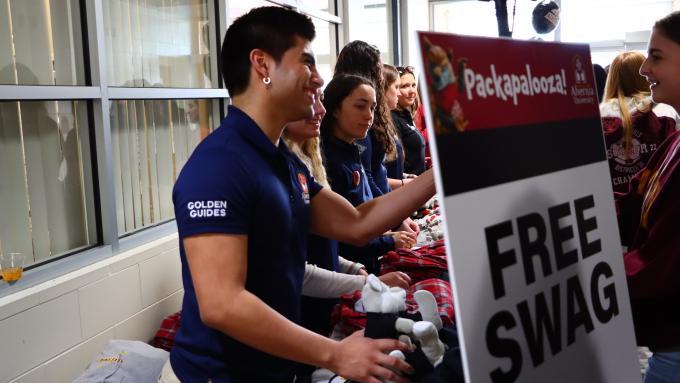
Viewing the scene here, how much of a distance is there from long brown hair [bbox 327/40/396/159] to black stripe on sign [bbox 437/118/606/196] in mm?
1899

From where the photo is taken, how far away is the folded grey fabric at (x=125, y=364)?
2.05 metres

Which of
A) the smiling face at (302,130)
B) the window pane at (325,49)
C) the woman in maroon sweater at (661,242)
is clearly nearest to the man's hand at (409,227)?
the smiling face at (302,130)

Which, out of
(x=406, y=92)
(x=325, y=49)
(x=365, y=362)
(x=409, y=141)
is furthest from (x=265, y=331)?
Result: (x=325, y=49)

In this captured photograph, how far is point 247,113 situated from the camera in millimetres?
1411

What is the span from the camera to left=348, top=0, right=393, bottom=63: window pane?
6156 millimetres

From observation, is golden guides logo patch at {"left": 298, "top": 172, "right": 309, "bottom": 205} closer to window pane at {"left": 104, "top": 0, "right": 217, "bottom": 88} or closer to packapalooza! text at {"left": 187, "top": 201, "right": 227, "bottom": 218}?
packapalooza! text at {"left": 187, "top": 201, "right": 227, "bottom": 218}

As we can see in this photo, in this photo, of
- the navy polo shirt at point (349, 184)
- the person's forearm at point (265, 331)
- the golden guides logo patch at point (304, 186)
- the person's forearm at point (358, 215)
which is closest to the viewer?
the person's forearm at point (265, 331)

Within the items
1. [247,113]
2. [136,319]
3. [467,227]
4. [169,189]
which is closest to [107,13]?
[169,189]

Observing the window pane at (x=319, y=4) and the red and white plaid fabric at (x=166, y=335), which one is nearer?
the red and white plaid fabric at (x=166, y=335)

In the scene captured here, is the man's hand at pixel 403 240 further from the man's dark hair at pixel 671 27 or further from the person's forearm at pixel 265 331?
the person's forearm at pixel 265 331

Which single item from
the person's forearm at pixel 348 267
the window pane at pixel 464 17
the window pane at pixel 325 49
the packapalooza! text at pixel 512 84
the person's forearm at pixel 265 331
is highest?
the window pane at pixel 464 17

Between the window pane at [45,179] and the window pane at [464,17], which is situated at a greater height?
the window pane at [464,17]

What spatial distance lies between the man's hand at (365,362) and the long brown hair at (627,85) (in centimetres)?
231

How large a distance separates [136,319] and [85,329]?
0.93 ft
